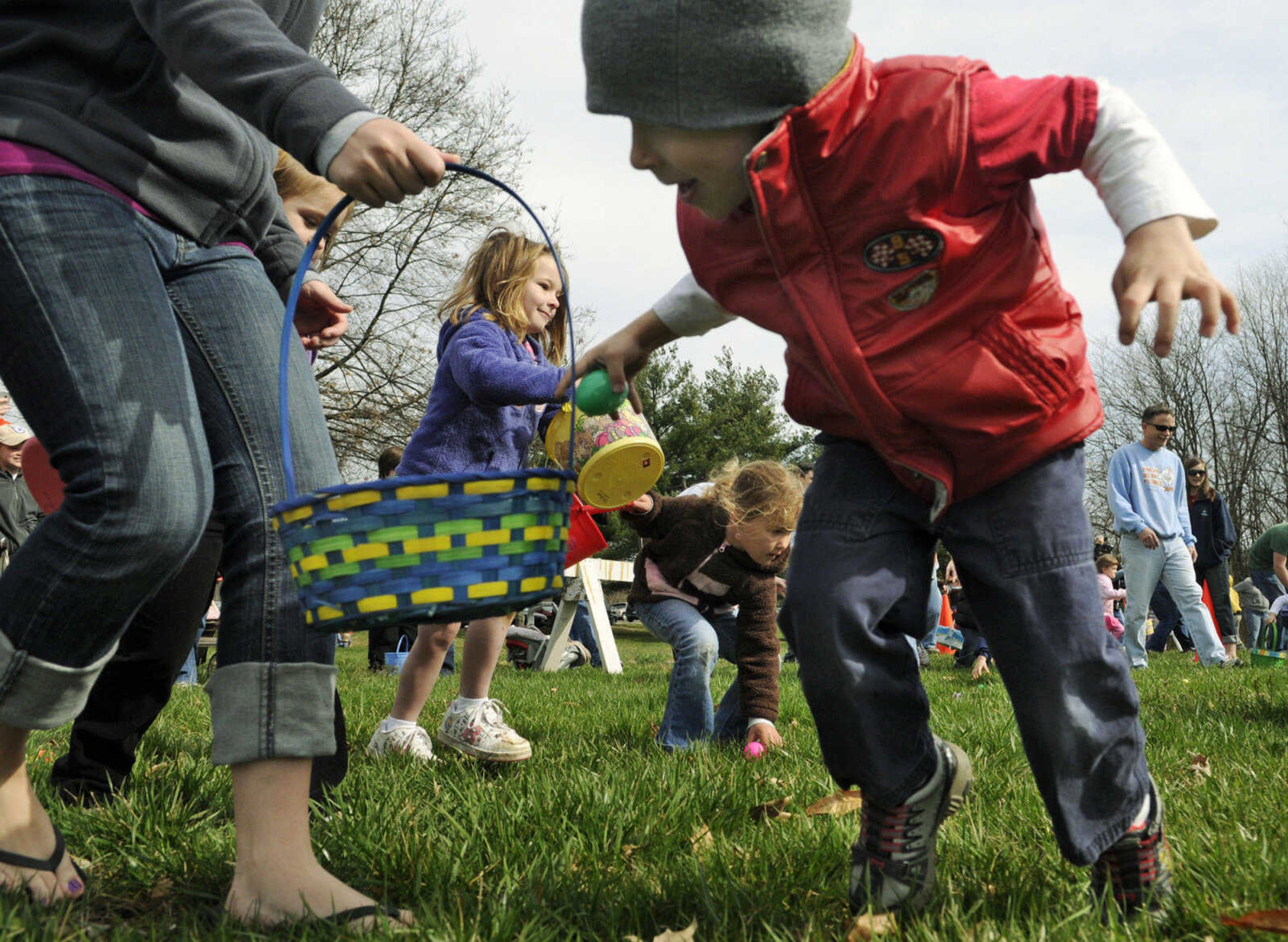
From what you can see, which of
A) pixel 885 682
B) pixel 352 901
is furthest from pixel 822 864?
pixel 352 901

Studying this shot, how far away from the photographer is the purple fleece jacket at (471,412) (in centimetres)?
350

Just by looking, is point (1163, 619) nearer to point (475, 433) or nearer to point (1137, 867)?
point (475, 433)

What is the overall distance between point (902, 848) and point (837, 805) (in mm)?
927

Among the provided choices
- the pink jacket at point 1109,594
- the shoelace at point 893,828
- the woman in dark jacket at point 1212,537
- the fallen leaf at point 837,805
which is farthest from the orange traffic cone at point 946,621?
the shoelace at point 893,828

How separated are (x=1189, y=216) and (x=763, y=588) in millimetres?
3096

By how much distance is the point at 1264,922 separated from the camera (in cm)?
167

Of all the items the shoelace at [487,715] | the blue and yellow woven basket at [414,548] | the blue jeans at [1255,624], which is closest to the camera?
the blue and yellow woven basket at [414,548]

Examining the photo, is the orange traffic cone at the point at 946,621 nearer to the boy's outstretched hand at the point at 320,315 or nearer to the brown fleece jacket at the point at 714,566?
the brown fleece jacket at the point at 714,566

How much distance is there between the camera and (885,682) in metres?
1.80

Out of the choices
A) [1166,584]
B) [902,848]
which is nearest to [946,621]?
[1166,584]

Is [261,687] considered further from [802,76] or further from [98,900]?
[802,76]

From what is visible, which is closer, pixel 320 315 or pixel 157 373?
pixel 157 373

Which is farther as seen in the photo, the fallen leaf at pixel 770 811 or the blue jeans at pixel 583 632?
the blue jeans at pixel 583 632

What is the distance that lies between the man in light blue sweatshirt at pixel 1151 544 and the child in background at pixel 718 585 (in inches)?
223
